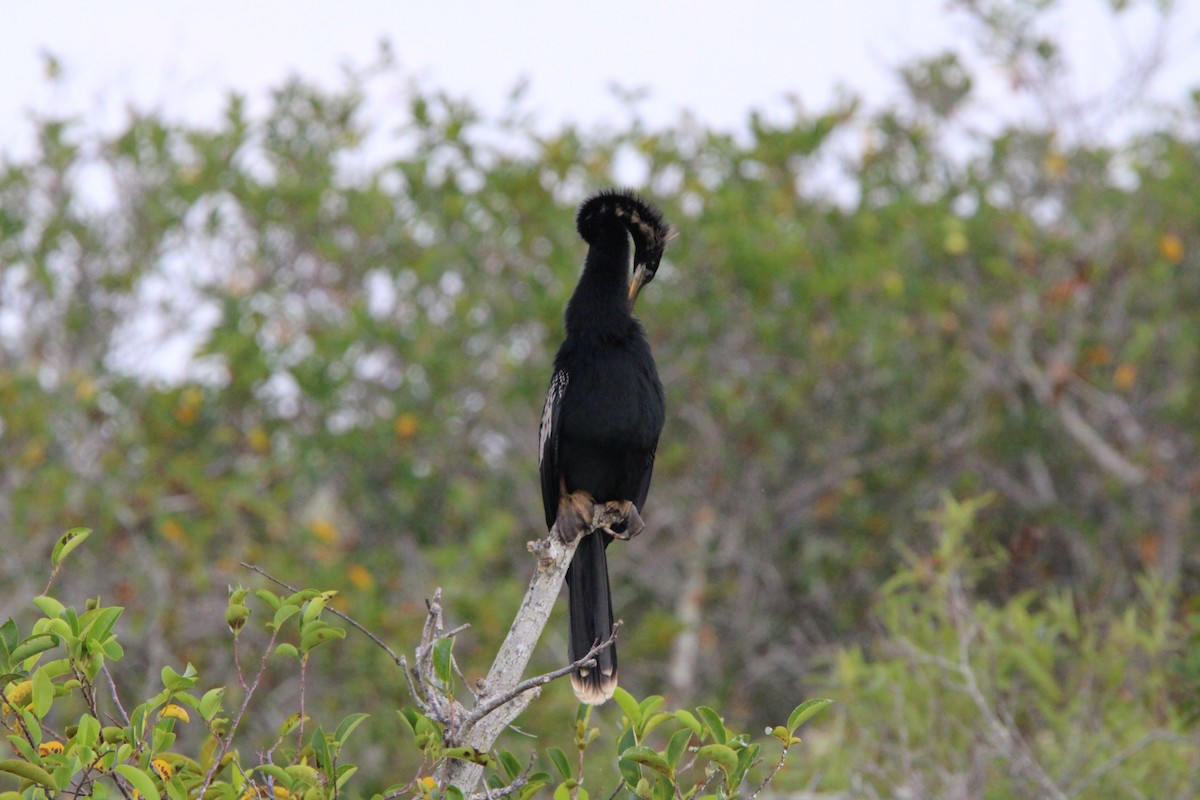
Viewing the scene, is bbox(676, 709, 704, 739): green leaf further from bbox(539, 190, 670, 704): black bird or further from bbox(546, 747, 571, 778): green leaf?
bbox(539, 190, 670, 704): black bird

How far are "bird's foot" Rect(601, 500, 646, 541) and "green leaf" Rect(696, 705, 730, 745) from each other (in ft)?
5.18

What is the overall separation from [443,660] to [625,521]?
1.66m

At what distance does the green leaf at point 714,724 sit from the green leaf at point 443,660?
46 cm

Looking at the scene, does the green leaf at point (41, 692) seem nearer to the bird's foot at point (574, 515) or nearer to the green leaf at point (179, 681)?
the green leaf at point (179, 681)

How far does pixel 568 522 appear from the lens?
12.6 feet

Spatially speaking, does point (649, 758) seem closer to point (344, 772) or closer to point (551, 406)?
point (344, 772)

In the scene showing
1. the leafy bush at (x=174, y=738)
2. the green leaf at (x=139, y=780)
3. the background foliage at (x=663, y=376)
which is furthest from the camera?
the background foliage at (x=663, y=376)

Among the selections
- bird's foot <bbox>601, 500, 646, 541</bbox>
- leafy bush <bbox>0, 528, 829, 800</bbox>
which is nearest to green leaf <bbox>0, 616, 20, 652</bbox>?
leafy bush <bbox>0, 528, 829, 800</bbox>

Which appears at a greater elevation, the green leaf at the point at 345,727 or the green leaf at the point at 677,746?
the green leaf at the point at 345,727

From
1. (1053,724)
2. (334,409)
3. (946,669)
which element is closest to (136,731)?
(946,669)

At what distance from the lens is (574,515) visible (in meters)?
3.93

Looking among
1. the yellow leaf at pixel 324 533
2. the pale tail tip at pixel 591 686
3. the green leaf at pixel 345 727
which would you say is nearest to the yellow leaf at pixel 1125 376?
the yellow leaf at pixel 324 533

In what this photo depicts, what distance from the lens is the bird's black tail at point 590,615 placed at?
11.5 ft

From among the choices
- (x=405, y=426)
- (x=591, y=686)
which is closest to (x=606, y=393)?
(x=591, y=686)
